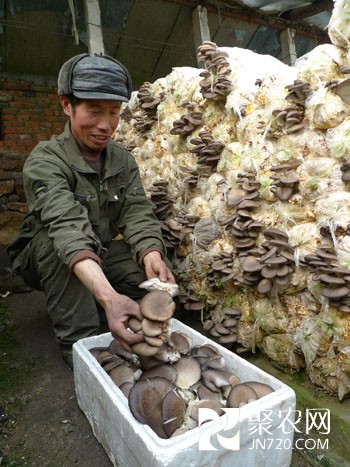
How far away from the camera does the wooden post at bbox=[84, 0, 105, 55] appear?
6.55 m

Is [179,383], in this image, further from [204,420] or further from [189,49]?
[189,49]

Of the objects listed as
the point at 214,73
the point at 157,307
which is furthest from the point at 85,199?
the point at 214,73

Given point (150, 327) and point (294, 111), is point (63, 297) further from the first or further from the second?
point (294, 111)

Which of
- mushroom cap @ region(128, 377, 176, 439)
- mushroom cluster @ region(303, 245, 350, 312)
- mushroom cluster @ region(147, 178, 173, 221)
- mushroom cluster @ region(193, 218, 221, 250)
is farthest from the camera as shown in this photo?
mushroom cluster @ region(147, 178, 173, 221)

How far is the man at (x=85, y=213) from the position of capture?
2508 millimetres

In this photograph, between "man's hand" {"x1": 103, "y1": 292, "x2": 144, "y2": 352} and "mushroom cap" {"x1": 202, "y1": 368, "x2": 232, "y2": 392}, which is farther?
"mushroom cap" {"x1": 202, "y1": 368, "x2": 232, "y2": 392}

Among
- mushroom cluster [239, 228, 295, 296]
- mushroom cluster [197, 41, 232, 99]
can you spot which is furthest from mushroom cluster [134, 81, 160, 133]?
mushroom cluster [239, 228, 295, 296]

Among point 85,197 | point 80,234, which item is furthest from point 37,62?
point 80,234

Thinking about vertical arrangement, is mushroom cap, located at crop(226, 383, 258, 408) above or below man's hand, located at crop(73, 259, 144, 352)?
below

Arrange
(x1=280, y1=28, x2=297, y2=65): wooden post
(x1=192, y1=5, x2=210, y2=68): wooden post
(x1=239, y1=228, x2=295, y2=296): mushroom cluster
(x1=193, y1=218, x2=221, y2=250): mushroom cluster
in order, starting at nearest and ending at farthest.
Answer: (x1=239, y1=228, x2=295, y2=296): mushroom cluster → (x1=193, y1=218, x2=221, y2=250): mushroom cluster → (x1=192, y1=5, x2=210, y2=68): wooden post → (x1=280, y1=28, x2=297, y2=65): wooden post

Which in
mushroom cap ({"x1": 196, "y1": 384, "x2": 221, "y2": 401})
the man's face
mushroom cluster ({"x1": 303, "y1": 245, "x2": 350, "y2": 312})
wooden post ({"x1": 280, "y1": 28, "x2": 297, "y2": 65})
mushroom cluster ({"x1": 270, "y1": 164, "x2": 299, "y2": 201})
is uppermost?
wooden post ({"x1": 280, "y1": 28, "x2": 297, "y2": 65})

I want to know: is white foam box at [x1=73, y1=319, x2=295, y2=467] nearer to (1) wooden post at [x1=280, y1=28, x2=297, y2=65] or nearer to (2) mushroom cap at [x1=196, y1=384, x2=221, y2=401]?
(2) mushroom cap at [x1=196, y1=384, x2=221, y2=401]

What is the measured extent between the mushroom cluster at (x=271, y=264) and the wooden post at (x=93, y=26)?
5.43 meters

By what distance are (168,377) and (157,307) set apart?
46 cm
